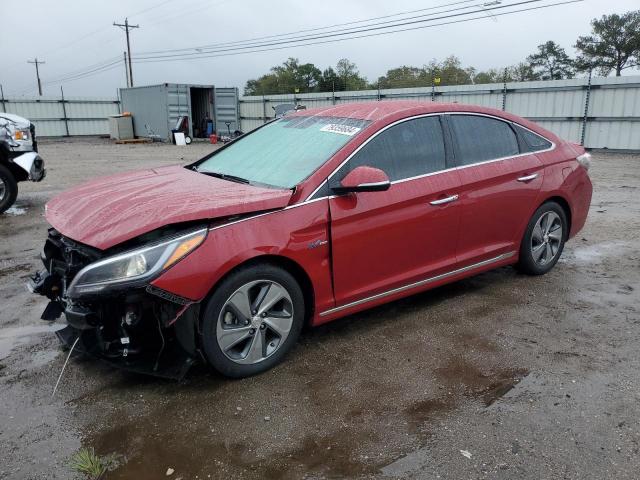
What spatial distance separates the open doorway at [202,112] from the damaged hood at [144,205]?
25408mm

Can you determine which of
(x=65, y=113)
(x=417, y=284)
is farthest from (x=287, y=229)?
(x=65, y=113)

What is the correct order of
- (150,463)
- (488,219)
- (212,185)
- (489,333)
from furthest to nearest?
(488,219)
(489,333)
(212,185)
(150,463)

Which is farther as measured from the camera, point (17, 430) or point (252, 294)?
point (252, 294)

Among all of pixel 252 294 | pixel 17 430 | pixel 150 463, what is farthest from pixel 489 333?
pixel 17 430

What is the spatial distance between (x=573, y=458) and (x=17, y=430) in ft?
9.01

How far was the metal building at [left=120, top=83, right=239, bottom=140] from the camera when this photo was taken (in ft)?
84.4

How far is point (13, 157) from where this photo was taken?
26.4 feet

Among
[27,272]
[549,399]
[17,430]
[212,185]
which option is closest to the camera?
[17,430]

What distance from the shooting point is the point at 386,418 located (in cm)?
284

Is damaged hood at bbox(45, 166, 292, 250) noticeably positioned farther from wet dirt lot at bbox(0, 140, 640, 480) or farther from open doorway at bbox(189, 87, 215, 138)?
open doorway at bbox(189, 87, 215, 138)

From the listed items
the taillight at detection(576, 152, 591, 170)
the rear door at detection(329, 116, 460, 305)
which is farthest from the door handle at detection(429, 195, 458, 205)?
the taillight at detection(576, 152, 591, 170)

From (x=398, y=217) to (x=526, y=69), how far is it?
6368 centimetres

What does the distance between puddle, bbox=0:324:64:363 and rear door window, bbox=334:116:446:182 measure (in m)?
2.49

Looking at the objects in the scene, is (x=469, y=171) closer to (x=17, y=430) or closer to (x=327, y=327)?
(x=327, y=327)
